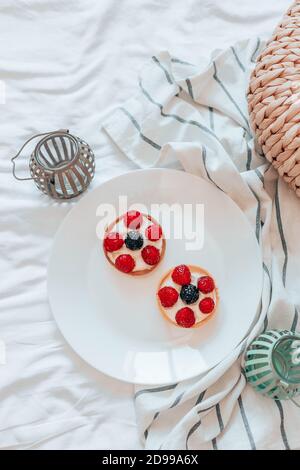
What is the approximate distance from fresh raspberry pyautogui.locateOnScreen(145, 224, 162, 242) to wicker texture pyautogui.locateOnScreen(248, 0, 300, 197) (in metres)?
0.21

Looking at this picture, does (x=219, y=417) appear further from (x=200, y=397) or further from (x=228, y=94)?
(x=228, y=94)

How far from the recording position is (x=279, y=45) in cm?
88

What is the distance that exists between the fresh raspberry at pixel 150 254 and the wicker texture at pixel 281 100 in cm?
23

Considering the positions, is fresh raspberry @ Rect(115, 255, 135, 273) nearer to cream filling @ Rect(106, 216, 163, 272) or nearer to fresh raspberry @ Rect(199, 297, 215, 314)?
cream filling @ Rect(106, 216, 163, 272)

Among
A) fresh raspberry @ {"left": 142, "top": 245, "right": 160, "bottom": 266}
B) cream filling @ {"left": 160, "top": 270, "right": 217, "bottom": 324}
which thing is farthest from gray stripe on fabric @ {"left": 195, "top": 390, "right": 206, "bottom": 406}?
fresh raspberry @ {"left": 142, "top": 245, "right": 160, "bottom": 266}

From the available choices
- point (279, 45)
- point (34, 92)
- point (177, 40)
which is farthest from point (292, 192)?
point (34, 92)

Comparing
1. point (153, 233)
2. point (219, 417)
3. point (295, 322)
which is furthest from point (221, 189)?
point (219, 417)

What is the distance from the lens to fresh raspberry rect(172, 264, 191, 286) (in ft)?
2.96

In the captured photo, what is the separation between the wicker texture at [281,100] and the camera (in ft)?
2.78

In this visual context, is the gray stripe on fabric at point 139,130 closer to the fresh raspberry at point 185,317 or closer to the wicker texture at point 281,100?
the wicker texture at point 281,100

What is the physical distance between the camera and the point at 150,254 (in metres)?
0.92

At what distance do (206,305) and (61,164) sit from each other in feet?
1.11

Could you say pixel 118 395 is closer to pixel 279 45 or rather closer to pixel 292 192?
pixel 292 192

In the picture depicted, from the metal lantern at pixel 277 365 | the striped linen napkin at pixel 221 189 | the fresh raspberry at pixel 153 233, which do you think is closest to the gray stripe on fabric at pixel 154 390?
the striped linen napkin at pixel 221 189
